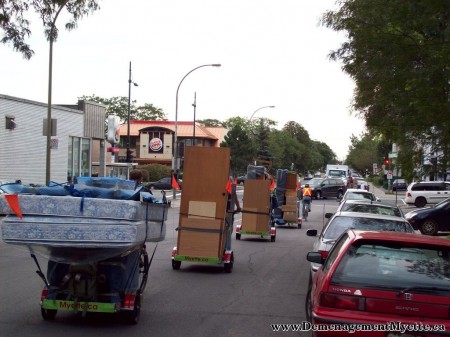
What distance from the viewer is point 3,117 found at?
36281mm

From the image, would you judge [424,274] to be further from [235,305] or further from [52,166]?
[52,166]

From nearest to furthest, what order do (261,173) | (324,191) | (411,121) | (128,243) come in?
(128,243) < (411,121) < (261,173) < (324,191)

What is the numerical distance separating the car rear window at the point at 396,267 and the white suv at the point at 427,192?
128 feet

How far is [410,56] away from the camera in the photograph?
13.8m

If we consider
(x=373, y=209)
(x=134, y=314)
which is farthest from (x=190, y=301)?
(x=373, y=209)

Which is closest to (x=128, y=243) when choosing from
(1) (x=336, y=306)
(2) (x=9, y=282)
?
(1) (x=336, y=306)

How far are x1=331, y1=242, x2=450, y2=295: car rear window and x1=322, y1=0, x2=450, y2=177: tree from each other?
7.25m

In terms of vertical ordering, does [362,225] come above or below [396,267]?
below

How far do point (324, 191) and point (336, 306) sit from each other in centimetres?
4890

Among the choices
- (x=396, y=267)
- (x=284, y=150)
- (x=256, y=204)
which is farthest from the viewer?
(x=284, y=150)

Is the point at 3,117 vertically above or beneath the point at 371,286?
above

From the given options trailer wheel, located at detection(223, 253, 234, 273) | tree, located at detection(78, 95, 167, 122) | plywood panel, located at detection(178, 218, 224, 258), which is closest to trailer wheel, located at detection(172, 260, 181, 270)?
plywood panel, located at detection(178, 218, 224, 258)

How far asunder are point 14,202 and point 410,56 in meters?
9.53

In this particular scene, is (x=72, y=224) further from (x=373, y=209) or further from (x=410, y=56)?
(x=410, y=56)
